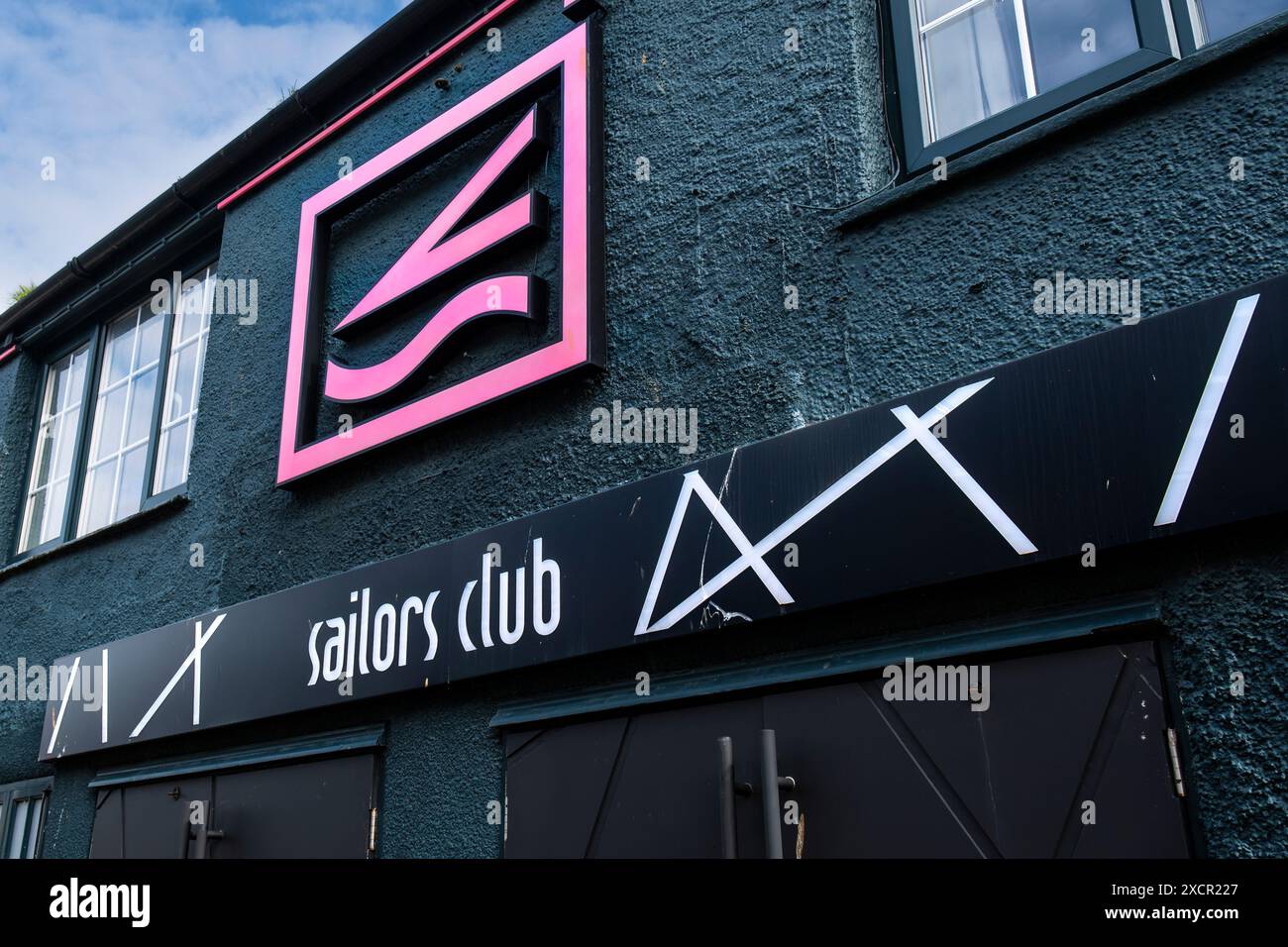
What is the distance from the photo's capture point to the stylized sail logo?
16.0 feet

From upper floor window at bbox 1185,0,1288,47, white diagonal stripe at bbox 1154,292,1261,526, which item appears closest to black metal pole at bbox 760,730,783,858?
white diagonal stripe at bbox 1154,292,1261,526

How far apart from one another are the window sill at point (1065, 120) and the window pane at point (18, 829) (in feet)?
18.9

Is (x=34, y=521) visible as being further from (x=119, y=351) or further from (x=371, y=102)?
(x=371, y=102)

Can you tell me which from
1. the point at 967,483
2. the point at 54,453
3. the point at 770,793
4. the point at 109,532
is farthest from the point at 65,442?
the point at 967,483

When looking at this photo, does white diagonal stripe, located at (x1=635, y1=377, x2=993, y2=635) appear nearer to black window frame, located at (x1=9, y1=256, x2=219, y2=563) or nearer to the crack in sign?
the crack in sign

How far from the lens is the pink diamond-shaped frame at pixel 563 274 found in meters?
4.55

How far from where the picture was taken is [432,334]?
16.9 ft

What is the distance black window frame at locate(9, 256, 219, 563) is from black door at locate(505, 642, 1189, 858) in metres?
3.67

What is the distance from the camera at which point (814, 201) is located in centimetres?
403

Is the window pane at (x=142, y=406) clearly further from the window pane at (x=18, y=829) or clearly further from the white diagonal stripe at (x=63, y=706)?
the window pane at (x=18, y=829)

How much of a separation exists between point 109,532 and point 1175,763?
19.8 feet

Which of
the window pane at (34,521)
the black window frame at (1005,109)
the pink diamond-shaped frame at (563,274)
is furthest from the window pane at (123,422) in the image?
the black window frame at (1005,109)

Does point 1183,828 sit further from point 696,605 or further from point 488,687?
point 488,687
